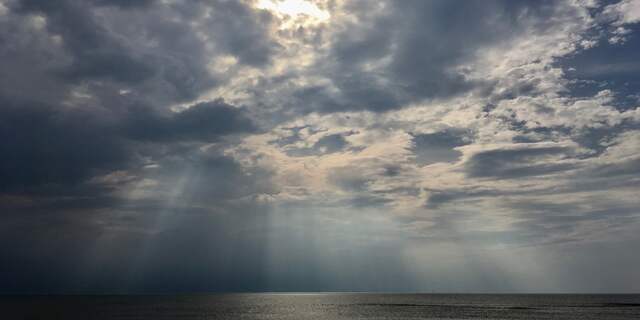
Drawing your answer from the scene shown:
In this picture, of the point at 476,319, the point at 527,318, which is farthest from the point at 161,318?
the point at 527,318

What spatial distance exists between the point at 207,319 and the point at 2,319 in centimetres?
5553

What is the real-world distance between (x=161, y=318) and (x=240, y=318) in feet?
74.8

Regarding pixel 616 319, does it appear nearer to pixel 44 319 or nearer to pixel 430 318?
pixel 430 318

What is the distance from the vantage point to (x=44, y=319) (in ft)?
444

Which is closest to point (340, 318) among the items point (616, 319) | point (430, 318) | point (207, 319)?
point (430, 318)

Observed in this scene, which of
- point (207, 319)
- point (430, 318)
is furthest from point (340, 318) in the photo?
point (207, 319)

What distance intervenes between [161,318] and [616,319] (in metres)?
131

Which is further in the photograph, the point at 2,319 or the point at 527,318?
the point at 527,318

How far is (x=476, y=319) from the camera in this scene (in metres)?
141

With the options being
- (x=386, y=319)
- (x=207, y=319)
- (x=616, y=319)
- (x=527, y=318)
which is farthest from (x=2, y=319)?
(x=616, y=319)

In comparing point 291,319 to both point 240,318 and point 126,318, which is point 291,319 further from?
point 126,318

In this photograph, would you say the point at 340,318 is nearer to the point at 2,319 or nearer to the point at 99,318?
the point at 99,318

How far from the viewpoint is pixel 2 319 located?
135 meters

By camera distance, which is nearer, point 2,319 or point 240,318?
point 2,319
